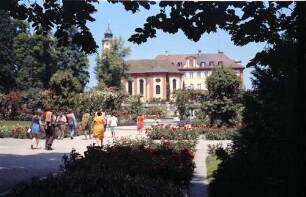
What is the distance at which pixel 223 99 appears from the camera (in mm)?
29000

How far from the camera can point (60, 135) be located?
81.0ft

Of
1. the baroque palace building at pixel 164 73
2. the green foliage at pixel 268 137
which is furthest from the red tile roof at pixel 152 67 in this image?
the green foliage at pixel 268 137

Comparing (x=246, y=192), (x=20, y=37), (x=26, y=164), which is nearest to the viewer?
(x=246, y=192)

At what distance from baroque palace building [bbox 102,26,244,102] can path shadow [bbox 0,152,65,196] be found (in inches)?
2829

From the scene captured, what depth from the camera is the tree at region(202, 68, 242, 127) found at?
28.7 meters

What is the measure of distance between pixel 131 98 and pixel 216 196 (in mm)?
42750

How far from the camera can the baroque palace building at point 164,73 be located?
93.1m

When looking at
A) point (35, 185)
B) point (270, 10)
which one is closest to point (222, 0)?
point (270, 10)

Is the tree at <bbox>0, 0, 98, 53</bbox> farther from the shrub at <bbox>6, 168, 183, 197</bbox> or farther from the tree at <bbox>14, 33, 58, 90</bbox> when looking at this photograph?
the tree at <bbox>14, 33, 58, 90</bbox>

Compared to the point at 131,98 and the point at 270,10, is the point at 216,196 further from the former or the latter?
the point at 131,98

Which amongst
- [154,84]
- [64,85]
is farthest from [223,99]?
[154,84]

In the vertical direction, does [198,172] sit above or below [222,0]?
below

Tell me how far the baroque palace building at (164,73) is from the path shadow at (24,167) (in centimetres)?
7185

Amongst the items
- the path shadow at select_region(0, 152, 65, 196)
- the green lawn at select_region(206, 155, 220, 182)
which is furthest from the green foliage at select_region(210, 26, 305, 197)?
the path shadow at select_region(0, 152, 65, 196)
